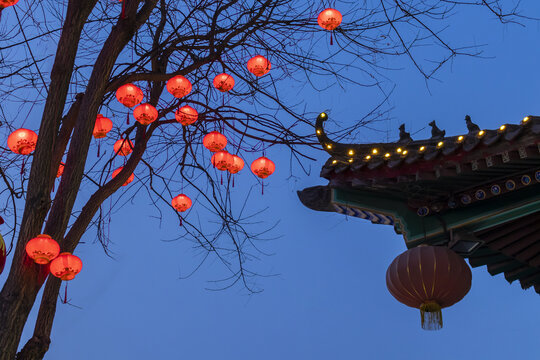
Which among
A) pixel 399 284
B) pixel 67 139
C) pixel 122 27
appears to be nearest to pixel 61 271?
pixel 67 139

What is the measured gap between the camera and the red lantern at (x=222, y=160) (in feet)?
19.6

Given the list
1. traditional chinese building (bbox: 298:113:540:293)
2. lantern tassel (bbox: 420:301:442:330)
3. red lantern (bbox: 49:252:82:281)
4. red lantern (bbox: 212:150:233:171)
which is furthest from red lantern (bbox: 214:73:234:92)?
lantern tassel (bbox: 420:301:442:330)

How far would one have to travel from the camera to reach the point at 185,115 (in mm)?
5613

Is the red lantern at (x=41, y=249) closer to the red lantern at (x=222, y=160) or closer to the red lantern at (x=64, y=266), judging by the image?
the red lantern at (x=64, y=266)

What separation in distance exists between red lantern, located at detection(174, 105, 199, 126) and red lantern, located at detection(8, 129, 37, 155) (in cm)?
129

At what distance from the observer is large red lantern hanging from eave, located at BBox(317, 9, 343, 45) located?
17.7 ft

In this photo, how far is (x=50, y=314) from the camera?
4.37 meters

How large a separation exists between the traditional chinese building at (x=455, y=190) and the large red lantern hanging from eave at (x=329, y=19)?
91 centimetres

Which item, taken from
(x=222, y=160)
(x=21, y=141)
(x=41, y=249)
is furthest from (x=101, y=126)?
(x=41, y=249)

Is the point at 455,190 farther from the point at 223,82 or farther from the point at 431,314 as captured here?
the point at 223,82

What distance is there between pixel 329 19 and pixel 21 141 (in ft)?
9.58

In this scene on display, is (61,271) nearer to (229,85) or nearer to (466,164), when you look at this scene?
(229,85)

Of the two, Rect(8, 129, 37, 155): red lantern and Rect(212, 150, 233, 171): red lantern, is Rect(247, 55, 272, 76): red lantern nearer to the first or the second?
Rect(212, 150, 233, 171): red lantern

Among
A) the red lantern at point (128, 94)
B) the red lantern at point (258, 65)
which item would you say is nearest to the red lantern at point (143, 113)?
the red lantern at point (128, 94)
